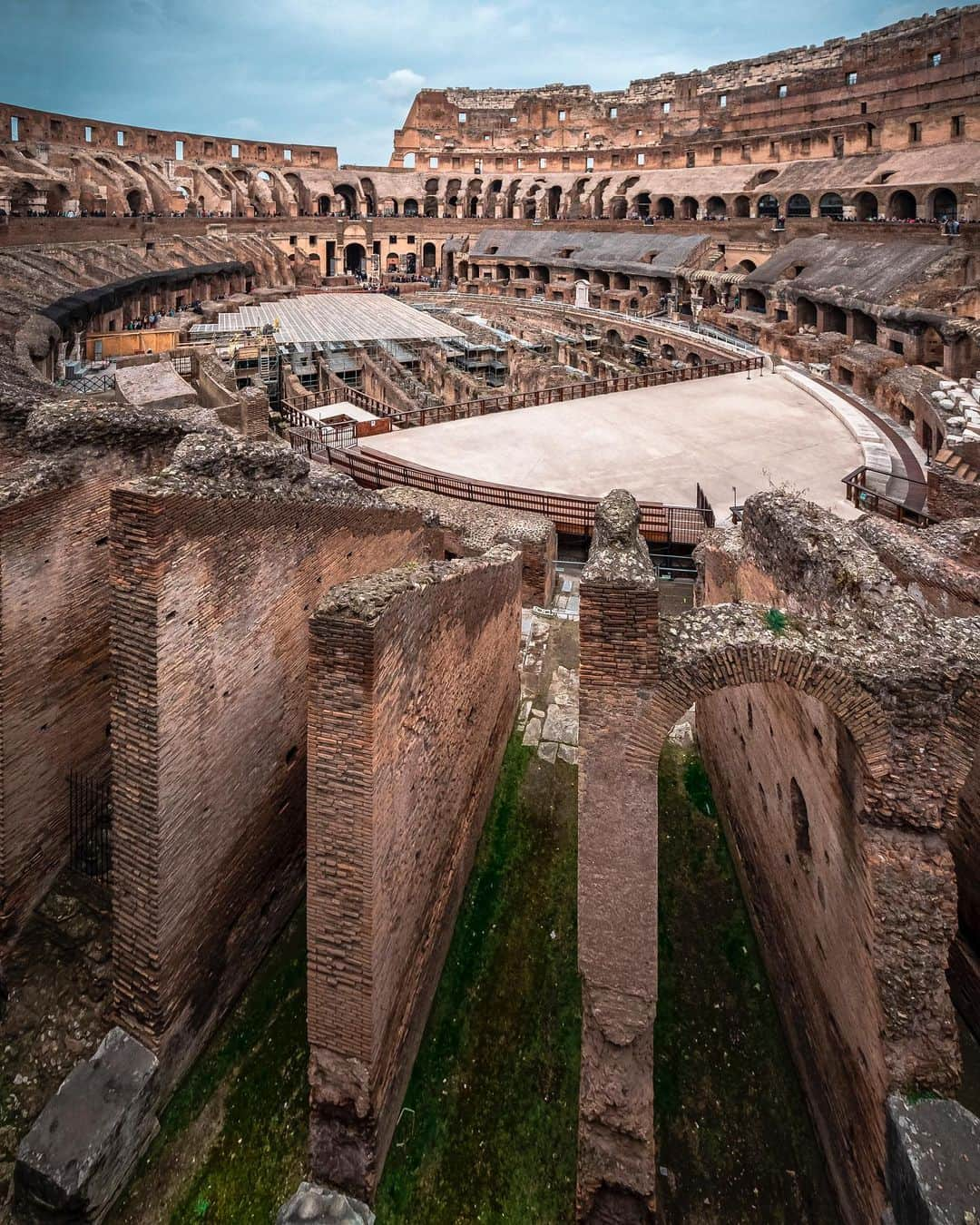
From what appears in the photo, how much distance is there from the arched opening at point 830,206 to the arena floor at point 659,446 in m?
20.9

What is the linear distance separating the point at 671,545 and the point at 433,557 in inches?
213

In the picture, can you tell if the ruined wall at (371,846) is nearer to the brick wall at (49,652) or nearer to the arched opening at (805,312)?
the brick wall at (49,652)

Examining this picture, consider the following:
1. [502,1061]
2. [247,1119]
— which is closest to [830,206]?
[502,1061]

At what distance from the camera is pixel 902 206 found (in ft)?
115

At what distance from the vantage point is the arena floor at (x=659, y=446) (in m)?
16.0

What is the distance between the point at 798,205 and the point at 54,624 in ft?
145

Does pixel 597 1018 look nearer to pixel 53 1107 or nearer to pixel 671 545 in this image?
pixel 53 1107

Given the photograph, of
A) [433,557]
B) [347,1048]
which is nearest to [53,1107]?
[347,1048]

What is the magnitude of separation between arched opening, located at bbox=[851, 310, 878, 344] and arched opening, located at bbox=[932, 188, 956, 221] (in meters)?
10.5

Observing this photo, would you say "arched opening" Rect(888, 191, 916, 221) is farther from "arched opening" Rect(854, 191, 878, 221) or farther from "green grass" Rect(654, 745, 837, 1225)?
"green grass" Rect(654, 745, 837, 1225)

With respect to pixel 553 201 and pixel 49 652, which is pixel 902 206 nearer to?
pixel 553 201

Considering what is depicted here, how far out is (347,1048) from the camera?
451cm

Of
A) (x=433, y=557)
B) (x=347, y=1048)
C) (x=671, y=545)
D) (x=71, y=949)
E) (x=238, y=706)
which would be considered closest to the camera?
(x=347, y=1048)

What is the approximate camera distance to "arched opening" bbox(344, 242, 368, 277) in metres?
50.7
